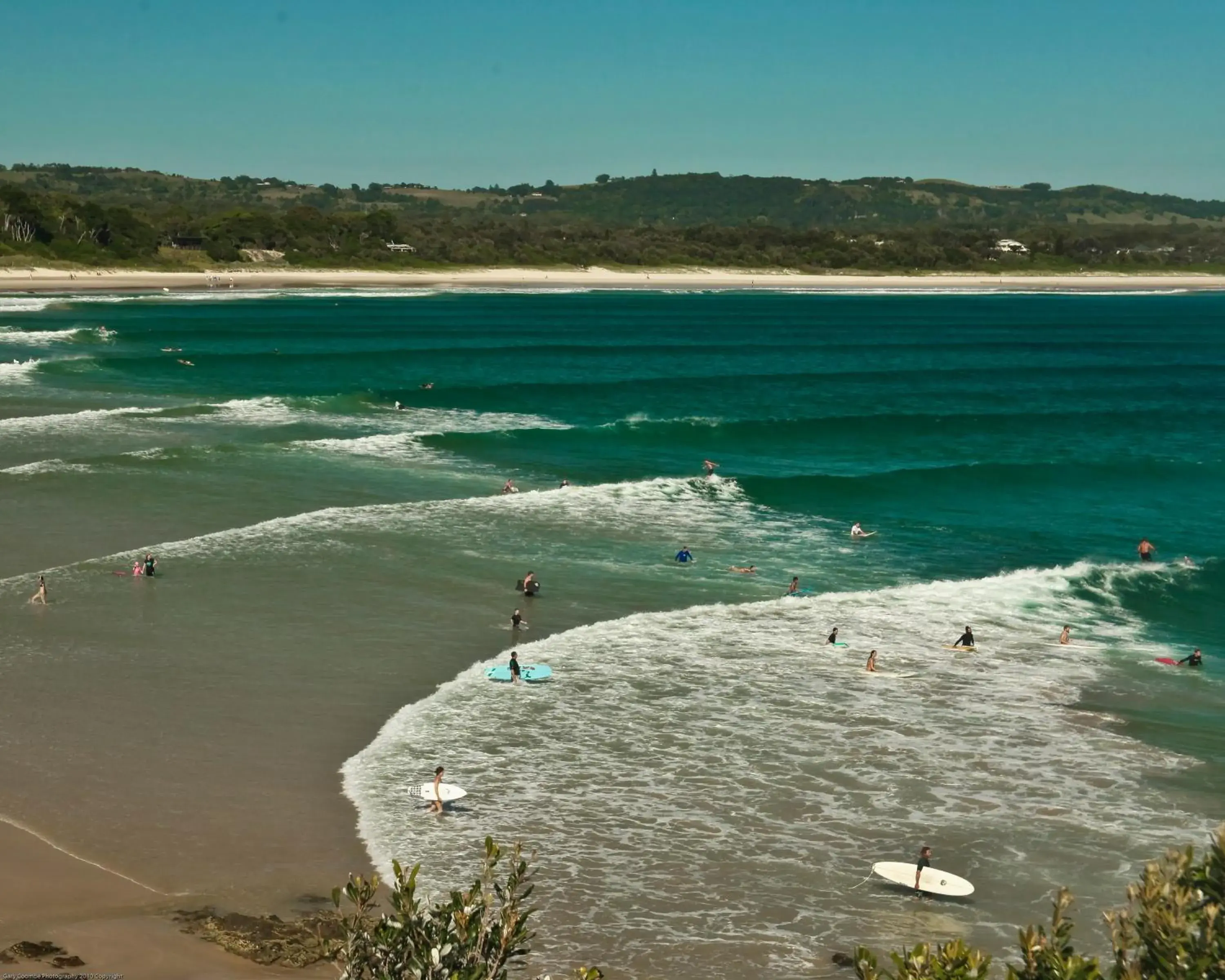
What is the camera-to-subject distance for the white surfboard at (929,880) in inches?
654

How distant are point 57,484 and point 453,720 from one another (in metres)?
22.2

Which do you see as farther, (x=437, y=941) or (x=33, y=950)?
(x=33, y=950)

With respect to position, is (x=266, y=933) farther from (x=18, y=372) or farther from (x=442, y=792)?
(x=18, y=372)

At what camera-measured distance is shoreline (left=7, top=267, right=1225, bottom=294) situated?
444 feet

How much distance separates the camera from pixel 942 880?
16.7 m

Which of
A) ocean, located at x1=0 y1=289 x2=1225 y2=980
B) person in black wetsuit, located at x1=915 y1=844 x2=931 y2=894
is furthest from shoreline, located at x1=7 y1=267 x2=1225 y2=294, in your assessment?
person in black wetsuit, located at x1=915 y1=844 x2=931 y2=894

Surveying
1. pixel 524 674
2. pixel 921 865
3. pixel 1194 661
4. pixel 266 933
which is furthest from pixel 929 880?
pixel 1194 661

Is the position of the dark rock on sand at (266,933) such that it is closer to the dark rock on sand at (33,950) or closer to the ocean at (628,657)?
the ocean at (628,657)

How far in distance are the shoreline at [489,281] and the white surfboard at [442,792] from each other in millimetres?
117477

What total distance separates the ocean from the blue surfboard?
0.73ft

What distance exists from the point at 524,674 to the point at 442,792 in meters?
5.69

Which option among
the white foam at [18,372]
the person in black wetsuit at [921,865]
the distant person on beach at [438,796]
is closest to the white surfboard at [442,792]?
the distant person on beach at [438,796]

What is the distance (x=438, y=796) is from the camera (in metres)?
18.8

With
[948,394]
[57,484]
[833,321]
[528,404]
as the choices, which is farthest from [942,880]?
[833,321]
